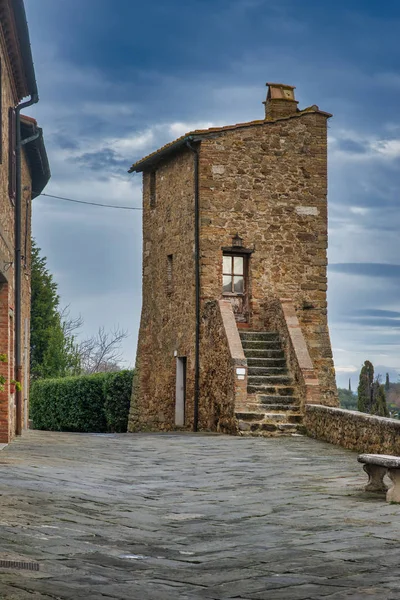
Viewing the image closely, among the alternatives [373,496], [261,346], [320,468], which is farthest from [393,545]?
[261,346]

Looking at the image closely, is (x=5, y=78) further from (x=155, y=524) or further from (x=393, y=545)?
(x=393, y=545)

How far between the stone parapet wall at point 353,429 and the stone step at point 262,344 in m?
2.76

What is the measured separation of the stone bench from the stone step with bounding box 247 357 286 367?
33.9 ft

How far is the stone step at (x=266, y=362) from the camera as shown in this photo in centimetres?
2014

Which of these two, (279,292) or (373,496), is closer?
(373,496)

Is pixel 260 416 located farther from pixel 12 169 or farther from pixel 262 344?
pixel 12 169

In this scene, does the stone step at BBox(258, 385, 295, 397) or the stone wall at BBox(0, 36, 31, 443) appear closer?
the stone wall at BBox(0, 36, 31, 443)

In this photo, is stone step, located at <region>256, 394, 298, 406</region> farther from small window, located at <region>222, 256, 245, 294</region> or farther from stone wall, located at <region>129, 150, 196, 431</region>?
small window, located at <region>222, 256, 245, 294</region>

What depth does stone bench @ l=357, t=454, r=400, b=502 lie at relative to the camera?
891 centimetres

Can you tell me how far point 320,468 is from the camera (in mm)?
12180

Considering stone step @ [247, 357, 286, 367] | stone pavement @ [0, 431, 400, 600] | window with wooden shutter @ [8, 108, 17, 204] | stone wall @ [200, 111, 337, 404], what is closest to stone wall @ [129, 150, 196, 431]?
stone wall @ [200, 111, 337, 404]

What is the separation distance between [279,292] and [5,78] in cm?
1004

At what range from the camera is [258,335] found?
69.8ft

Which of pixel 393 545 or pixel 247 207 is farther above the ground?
pixel 247 207
